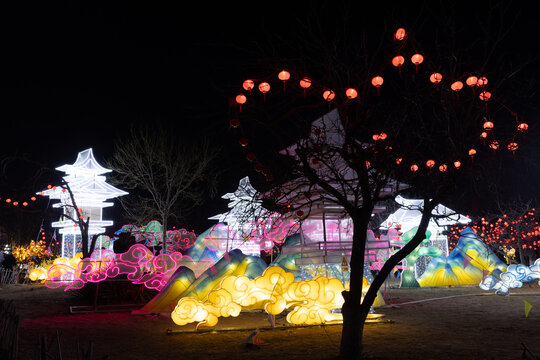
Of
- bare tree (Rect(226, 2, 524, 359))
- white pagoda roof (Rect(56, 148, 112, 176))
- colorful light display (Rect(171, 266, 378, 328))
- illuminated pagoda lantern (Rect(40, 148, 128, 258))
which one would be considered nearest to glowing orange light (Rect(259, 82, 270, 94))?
bare tree (Rect(226, 2, 524, 359))

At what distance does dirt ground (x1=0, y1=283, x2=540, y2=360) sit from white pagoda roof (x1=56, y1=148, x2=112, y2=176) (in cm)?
1309

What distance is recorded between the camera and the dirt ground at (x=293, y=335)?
309 inches

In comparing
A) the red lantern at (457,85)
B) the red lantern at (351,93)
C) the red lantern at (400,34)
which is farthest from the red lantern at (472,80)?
the red lantern at (351,93)

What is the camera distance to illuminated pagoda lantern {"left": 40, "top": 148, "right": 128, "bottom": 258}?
85.8ft

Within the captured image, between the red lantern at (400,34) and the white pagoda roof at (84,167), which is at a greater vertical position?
the white pagoda roof at (84,167)

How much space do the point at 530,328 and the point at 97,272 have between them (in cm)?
1151

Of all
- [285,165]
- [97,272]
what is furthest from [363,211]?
[97,272]

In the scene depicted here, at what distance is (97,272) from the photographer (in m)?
14.5

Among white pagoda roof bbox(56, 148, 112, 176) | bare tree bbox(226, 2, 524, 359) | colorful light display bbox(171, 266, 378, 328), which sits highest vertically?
white pagoda roof bbox(56, 148, 112, 176)

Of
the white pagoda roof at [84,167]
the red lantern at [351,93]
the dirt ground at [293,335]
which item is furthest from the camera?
the white pagoda roof at [84,167]

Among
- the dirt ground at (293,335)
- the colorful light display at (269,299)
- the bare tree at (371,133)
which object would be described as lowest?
the dirt ground at (293,335)

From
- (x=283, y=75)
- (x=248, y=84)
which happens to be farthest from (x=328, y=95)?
(x=248, y=84)

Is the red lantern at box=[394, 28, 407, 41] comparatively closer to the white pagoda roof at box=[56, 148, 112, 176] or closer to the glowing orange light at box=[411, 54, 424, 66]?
the glowing orange light at box=[411, 54, 424, 66]

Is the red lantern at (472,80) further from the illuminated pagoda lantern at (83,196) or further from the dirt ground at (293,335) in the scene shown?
the illuminated pagoda lantern at (83,196)
